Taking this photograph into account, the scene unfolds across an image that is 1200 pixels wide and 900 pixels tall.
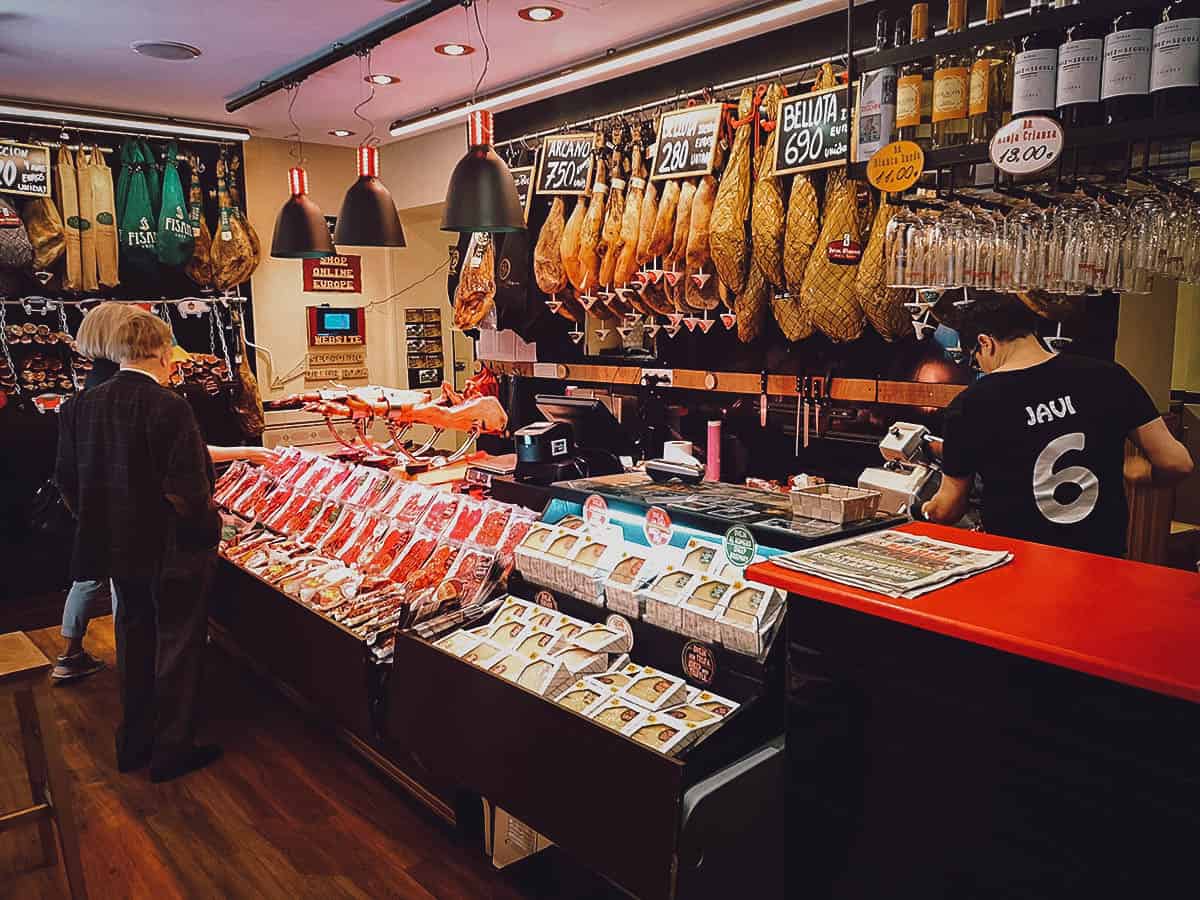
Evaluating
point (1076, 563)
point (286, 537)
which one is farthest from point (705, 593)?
point (286, 537)

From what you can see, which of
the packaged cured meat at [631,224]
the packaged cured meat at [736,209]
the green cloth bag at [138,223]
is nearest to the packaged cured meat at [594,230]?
the packaged cured meat at [631,224]

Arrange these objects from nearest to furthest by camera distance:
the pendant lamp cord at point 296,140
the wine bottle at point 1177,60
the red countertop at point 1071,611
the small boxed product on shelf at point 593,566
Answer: the red countertop at point 1071,611
the wine bottle at point 1177,60
the small boxed product on shelf at point 593,566
the pendant lamp cord at point 296,140

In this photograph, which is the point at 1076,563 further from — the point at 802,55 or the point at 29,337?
the point at 29,337

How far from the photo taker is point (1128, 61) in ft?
7.43

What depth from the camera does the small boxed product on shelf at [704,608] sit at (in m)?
2.29

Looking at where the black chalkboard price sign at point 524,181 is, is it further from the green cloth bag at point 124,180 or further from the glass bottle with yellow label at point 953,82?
the glass bottle with yellow label at point 953,82

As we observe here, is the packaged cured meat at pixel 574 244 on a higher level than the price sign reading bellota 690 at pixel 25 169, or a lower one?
lower

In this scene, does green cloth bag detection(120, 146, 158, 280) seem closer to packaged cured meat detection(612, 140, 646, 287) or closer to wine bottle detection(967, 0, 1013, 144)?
packaged cured meat detection(612, 140, 646, 287)

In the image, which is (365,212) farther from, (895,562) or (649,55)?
(895,562)

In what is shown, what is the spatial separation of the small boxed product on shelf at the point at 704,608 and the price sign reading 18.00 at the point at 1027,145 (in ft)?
4.47

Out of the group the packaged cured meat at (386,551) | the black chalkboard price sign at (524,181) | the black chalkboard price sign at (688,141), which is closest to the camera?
the packaged cured meat at (386,551)

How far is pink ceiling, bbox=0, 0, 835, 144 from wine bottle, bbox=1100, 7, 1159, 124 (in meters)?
2.18

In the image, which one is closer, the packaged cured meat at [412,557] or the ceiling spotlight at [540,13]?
the packaged cured meat at [412,557]

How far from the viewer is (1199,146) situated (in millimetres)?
4629
